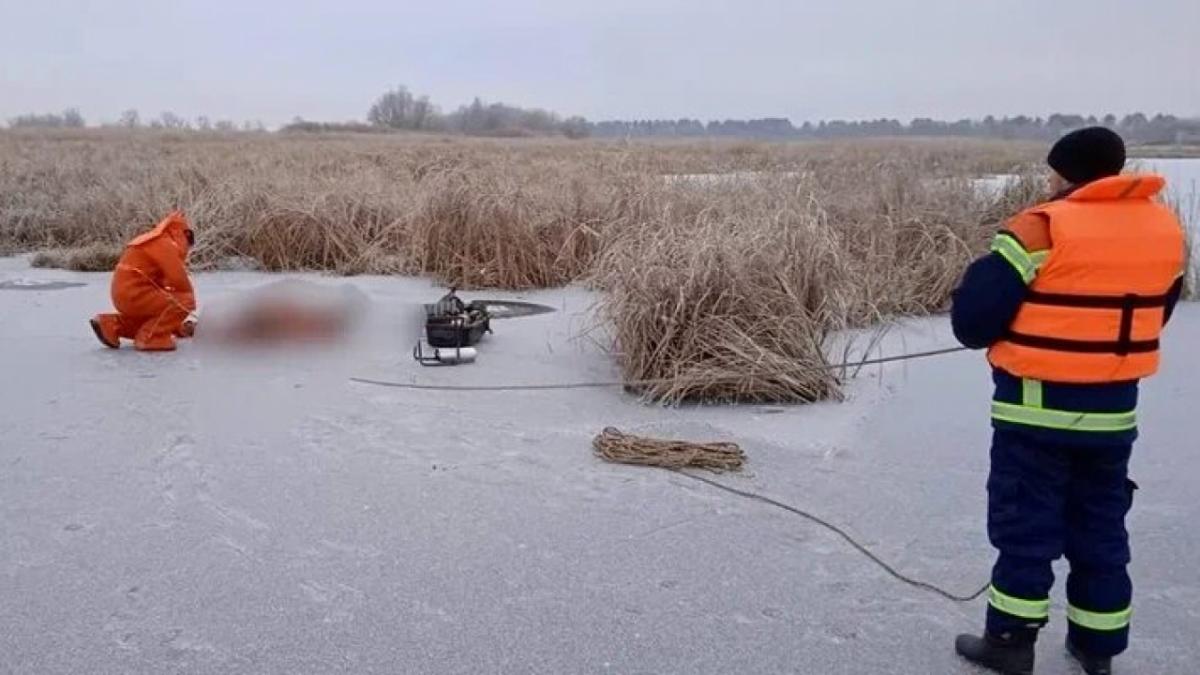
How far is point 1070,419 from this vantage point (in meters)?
2.42

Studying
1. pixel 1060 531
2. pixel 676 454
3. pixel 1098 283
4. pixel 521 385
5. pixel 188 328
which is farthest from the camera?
pixel 188 328

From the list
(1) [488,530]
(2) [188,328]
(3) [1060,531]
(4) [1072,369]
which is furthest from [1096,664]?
(2) [188,328]

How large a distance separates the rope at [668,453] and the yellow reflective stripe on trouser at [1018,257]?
1.89 metres

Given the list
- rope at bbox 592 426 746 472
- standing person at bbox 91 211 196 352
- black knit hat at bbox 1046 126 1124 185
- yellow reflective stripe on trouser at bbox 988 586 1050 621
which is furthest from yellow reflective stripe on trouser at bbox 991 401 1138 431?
standing person at bbox 91 211 196 352

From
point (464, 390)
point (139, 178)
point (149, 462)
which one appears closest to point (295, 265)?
point (139, 178)

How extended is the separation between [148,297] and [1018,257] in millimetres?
5194

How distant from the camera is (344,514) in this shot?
3.61 metres

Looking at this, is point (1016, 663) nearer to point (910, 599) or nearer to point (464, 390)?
point (910, 599)

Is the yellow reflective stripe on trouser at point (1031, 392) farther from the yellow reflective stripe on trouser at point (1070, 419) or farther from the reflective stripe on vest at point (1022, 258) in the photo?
the reflective stripe on vest at point (1022, 258)

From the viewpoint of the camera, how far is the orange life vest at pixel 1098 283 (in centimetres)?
235

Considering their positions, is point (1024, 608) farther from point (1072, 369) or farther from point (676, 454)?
point (676, 454)

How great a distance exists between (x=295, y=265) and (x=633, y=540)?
7.79 m

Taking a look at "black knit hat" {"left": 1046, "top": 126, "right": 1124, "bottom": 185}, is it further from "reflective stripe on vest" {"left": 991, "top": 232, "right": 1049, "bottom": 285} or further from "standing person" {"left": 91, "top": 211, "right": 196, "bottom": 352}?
"standing person" {"left": 91, "top": 211, "right": 196, "bottom": 352}

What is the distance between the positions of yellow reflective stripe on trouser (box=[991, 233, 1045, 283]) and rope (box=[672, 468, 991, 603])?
0.86 meters
